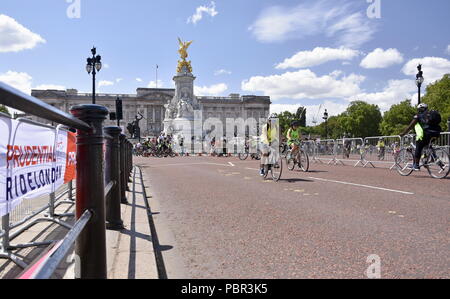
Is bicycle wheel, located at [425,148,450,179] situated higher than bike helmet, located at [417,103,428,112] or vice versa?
bike helmet, located at [417,103,428,112]

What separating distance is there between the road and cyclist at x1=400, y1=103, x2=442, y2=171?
2944mm

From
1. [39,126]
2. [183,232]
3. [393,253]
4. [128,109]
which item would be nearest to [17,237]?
[39,126]

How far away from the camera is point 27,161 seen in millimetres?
3443

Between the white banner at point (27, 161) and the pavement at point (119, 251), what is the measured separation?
23.0 inches

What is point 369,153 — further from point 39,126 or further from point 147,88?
point 147,88

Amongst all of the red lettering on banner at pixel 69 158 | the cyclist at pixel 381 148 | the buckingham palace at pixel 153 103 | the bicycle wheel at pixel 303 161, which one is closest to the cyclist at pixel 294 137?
the bicycle wheel at pixel 303 161

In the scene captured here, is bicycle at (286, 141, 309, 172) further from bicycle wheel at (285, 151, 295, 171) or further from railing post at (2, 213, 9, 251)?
railing post at (2, 213, 9, 251)

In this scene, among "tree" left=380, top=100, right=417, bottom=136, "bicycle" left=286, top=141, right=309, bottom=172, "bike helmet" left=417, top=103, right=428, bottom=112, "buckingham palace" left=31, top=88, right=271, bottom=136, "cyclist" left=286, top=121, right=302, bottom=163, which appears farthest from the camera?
"buckingham palace" left=31, top=88, right=271, bottom=136

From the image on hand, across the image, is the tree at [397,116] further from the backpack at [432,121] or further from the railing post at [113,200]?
the railing post at [113,200]

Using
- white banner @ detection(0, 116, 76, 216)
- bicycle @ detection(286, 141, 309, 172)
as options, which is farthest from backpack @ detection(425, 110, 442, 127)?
white banner @ detection(0, 116, 76, 216)

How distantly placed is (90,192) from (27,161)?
1.66m

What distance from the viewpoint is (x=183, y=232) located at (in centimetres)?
494

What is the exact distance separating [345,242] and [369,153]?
15.1 m

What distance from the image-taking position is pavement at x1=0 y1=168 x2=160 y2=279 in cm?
302
